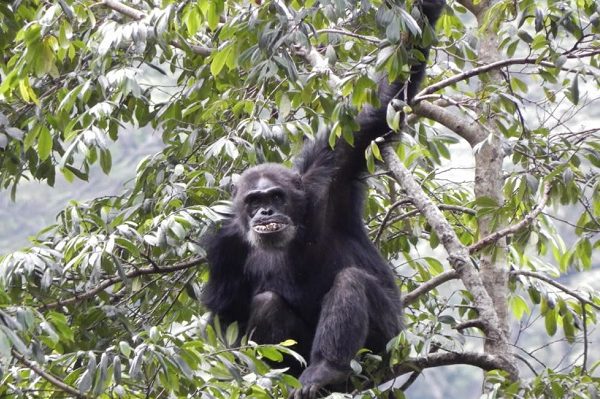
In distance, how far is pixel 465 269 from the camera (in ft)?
17.7

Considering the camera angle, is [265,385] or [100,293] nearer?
[265,385]

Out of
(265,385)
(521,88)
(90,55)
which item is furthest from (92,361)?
(521,88)

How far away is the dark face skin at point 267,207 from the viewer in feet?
22.9

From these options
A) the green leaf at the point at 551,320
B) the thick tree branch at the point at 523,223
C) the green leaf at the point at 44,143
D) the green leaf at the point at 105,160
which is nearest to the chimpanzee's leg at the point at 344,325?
the thick tree branch at the point at 523,223

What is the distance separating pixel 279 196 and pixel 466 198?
1961mm

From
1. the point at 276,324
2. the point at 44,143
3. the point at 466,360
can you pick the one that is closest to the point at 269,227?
the point at 276,324

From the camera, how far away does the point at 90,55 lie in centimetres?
709

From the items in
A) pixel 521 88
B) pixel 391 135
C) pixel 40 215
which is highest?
pixel 521 88

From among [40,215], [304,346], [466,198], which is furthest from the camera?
[40,215]

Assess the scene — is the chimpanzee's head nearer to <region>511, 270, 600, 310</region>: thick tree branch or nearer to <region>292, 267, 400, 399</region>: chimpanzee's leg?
<region>292, 267, 400, 399</region>: chimpanzee's leg

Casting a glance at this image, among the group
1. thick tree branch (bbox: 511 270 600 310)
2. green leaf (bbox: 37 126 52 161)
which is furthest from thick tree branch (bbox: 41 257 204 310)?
thick tree branch (bbox: 511 270 600 310)

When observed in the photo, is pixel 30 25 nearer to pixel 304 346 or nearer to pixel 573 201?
pixel 304 346

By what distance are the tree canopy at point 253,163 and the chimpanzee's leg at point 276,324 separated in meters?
0.60

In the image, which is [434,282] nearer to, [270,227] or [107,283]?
[270,227]
